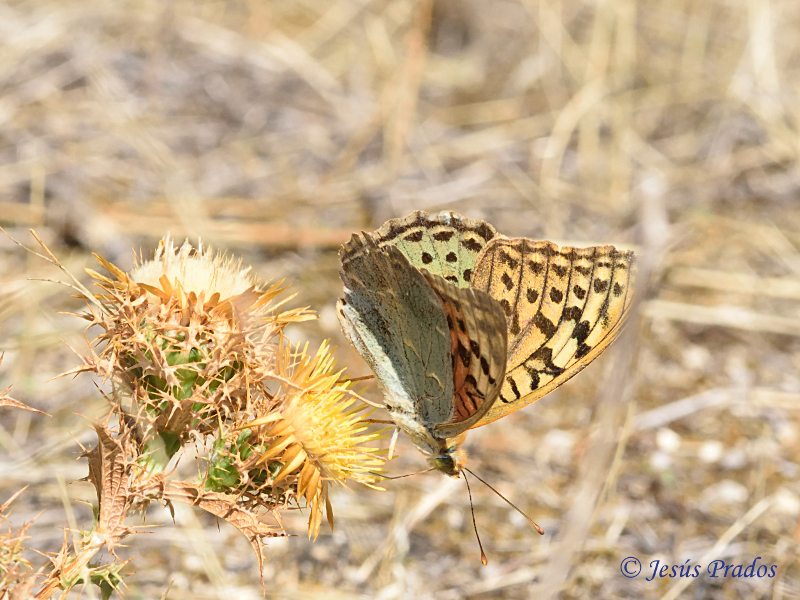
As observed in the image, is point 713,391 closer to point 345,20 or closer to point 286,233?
point 286,233

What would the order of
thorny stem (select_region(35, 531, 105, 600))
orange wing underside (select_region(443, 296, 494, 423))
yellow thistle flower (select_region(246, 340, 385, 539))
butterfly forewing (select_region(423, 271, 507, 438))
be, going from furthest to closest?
orange wing underside (select_region(443, 296, 494, 423)) → butterfly forewing (select_region(423, 271, 507, 438)) → yellow thistle flower (select_region(246, 340, 385, 539)) → thorny stem (select_region(35, 531, 105, 600))

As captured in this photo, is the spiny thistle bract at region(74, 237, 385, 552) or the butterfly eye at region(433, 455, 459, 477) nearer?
the spiny thistle bract at region(74, 237, 385, 552)

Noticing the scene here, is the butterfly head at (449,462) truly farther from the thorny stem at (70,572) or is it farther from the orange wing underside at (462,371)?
the thorny stem at (70,572)

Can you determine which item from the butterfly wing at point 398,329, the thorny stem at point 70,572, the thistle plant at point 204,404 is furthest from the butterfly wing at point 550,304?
the thorny stem at point 70,572

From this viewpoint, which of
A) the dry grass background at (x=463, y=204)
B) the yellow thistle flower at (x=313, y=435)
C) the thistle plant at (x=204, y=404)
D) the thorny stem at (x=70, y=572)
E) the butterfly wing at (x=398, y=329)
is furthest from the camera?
the dry grass background at (x=463, y=204)

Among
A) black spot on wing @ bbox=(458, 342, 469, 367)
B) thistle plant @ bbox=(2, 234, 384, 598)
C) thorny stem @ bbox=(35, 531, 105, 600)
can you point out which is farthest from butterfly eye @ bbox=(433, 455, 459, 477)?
thorny stem @ bbox=(35, 531, 105, 600)

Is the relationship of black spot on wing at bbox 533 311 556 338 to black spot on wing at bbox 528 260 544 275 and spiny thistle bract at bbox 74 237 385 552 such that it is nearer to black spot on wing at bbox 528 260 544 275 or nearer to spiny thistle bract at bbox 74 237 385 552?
black spot on wing at bbox 528 260 544 275

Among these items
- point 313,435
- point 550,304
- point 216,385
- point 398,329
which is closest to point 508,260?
point 550,304
